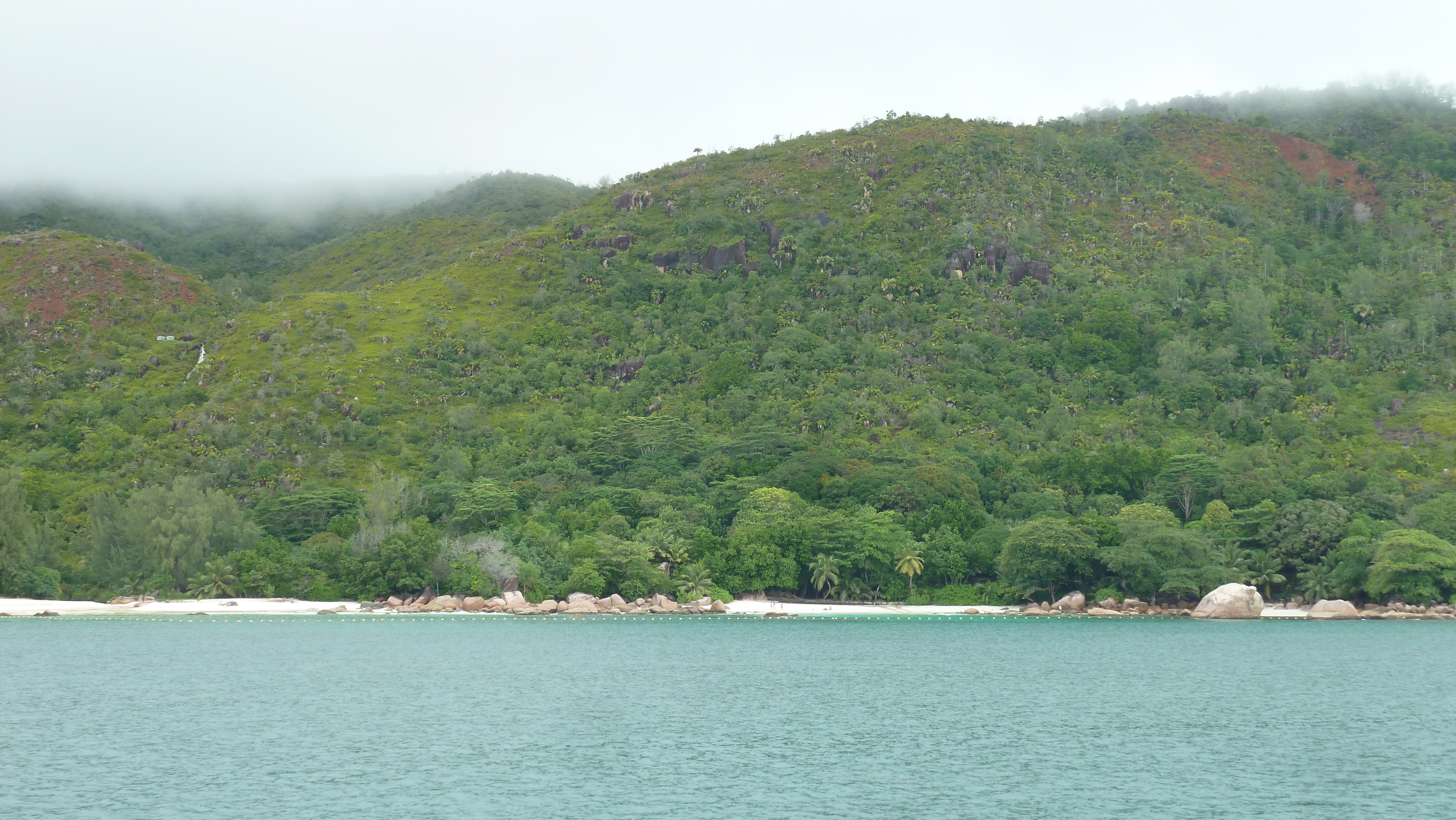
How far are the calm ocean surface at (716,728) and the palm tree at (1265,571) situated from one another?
25.3 metres

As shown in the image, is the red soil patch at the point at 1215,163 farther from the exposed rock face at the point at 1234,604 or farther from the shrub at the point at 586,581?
the shrub at the point at 586,581

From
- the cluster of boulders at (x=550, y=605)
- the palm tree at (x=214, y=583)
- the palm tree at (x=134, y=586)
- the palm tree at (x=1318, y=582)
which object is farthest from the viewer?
the palm tree at (x=1318, y=582)

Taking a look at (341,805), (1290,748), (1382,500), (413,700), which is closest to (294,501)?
(413,700)

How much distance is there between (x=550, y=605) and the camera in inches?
3580

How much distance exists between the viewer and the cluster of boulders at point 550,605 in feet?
296

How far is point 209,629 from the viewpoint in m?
73.6

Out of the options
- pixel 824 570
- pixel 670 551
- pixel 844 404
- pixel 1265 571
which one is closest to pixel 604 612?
pixel 670 551

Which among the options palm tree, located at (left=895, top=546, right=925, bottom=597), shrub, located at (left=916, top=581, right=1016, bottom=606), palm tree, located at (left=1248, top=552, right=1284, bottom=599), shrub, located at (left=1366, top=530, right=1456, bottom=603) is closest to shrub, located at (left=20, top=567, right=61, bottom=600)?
palm tree, located at (left=895, top=546, right=925, bottom=597)

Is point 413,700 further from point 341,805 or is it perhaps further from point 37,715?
point 341,805

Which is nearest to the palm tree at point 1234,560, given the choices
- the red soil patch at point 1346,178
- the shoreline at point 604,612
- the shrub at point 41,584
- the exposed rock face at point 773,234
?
the shoreline at point 604,612

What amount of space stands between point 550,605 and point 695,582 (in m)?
12.2

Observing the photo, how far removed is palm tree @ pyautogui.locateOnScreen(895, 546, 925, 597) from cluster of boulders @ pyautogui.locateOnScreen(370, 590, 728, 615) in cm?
1548

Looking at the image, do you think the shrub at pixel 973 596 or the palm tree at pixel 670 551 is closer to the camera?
the shrub at pixel 973 596

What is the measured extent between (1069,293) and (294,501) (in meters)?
110
